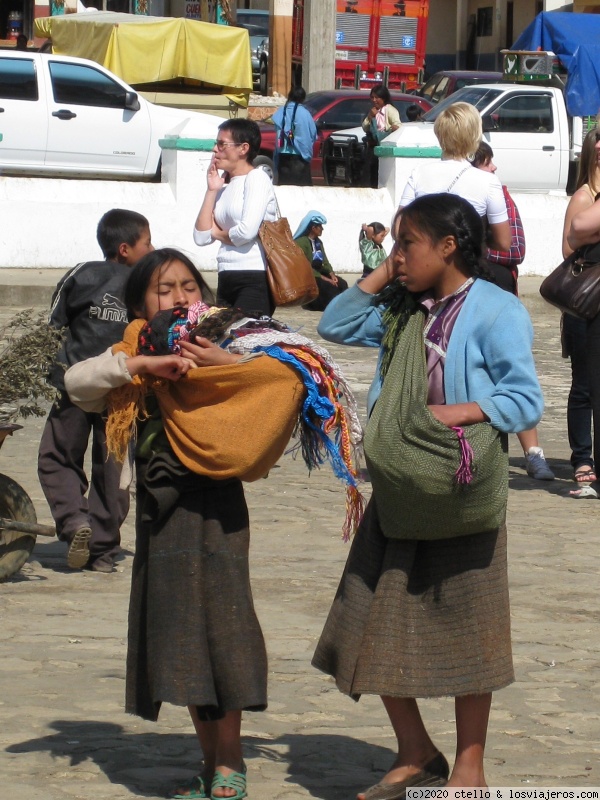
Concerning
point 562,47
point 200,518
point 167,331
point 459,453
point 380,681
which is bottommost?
point 380,681

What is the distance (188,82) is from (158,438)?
2216 cm

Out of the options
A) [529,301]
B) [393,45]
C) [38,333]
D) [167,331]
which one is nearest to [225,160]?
[38,333]

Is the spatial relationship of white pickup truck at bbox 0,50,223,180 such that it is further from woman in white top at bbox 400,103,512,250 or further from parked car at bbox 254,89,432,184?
woman in white top at bbox 400,103,512,250

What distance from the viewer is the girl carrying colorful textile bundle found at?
3.61 metres

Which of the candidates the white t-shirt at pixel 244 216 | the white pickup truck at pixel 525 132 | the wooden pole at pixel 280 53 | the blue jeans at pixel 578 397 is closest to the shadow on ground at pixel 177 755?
the white t-shirt at pixel 244 216

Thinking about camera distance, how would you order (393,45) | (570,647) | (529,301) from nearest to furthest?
(570,647)
(529,301)
(393,45)

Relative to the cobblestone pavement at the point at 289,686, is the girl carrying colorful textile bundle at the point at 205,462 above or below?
above

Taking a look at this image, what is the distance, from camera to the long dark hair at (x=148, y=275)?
12.5 ft

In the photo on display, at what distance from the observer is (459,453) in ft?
11.3

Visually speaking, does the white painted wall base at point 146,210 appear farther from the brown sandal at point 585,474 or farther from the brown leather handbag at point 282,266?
the brown sandal at point 585,474

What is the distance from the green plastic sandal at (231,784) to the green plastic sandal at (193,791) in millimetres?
51

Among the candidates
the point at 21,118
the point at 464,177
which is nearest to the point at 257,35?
the point at 21,118

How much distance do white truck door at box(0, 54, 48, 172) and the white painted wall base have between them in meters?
2.57

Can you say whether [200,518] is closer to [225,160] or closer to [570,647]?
[570,647]
